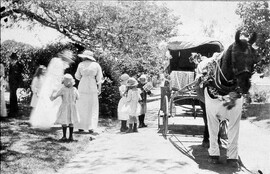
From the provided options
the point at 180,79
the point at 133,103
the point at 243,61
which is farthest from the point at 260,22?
the point at 243,61

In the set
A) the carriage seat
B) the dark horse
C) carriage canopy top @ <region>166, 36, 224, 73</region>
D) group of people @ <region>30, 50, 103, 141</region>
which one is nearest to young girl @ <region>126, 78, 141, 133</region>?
group of people @ <region>30, 50, 103, 141</region>

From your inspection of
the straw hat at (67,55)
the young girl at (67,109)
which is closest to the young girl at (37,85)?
the straw hat at (67,55)

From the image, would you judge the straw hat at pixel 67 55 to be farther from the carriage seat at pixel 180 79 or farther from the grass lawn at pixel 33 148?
the carriage seat at pixel 180 79

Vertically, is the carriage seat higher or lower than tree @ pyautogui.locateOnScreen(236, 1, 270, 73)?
lower

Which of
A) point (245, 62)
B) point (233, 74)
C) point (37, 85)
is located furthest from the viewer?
point (37, 85)

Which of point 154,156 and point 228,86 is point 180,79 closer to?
→ point 154,156

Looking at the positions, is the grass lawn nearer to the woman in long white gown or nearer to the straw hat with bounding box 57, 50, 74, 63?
the woman in long white gown

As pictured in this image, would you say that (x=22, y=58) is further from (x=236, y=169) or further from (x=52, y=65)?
(x=236, y=169)

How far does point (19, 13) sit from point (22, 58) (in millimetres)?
3581

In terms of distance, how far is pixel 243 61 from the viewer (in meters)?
4.38

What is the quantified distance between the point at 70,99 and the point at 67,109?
24 cm

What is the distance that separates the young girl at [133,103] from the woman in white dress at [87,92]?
3.44ft

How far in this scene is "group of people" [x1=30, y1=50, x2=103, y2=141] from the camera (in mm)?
6930

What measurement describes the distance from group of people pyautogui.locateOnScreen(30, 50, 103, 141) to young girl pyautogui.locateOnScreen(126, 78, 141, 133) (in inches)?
38.7
